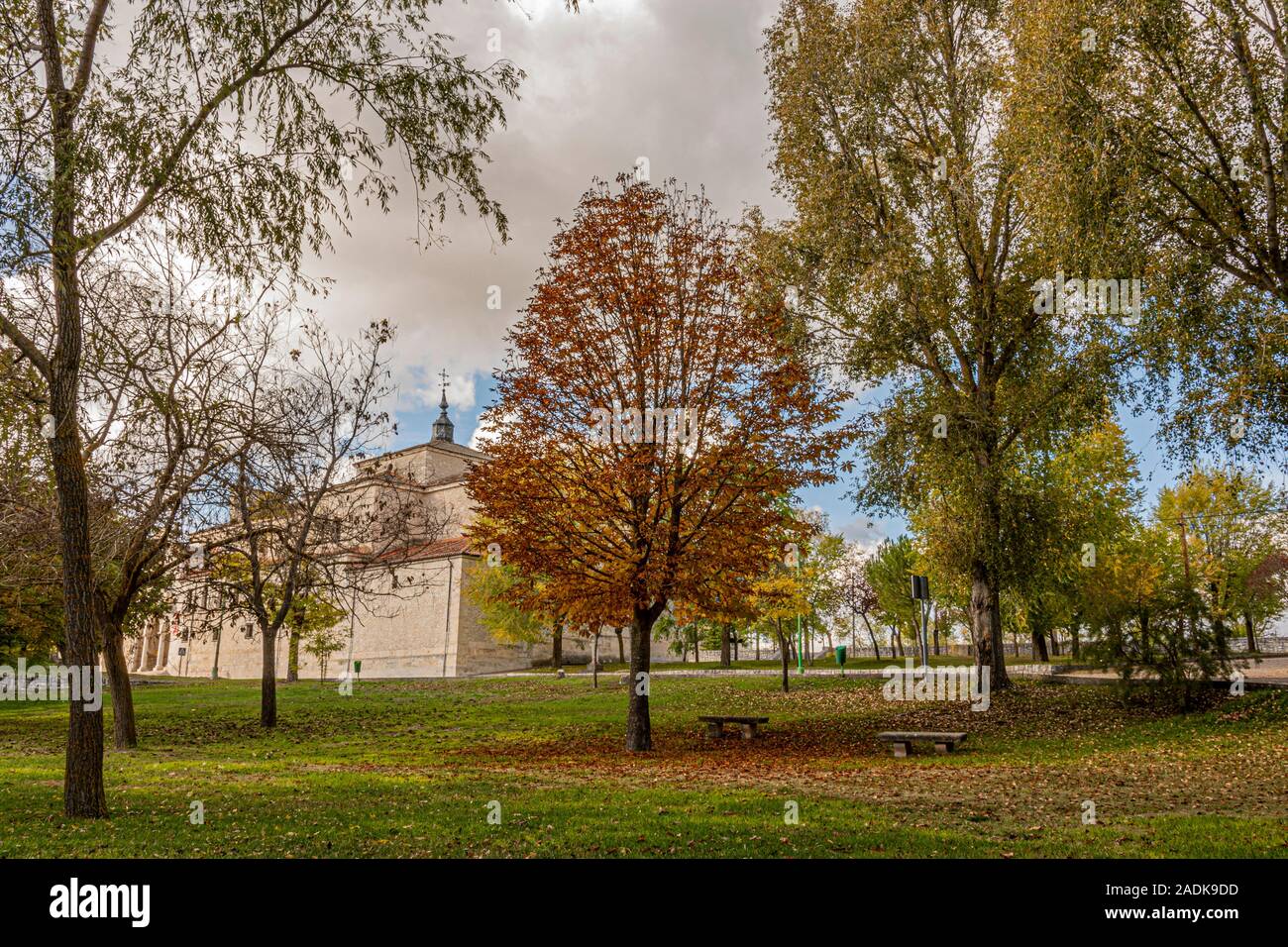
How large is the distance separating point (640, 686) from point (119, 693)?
11.0 meters

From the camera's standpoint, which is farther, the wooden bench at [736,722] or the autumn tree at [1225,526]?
the autumn tree at [1225,526]

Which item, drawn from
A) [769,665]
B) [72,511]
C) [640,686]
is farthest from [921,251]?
[769,665]

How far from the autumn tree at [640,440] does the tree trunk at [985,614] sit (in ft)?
26.7

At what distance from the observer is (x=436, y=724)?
74.3ft

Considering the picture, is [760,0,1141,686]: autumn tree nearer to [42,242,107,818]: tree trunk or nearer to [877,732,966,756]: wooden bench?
[877,732,966,756]: wooden bench

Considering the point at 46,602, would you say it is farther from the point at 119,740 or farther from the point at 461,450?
the point at 461,450

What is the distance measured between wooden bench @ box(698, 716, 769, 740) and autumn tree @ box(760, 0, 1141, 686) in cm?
725

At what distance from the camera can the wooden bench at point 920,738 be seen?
15.4 m

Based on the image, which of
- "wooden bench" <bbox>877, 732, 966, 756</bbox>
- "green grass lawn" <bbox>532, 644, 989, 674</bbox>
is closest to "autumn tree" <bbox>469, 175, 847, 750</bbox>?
"wooden bench" <bbox>877, 732, 966, 756</bbox>

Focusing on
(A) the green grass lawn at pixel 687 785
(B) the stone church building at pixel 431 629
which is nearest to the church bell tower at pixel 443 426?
(B) the stone church building at pixel 431 629

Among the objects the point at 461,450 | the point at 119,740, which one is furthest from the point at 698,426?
the point at 461,450

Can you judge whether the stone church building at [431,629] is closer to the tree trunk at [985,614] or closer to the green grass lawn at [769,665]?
the green grass lawn at [769,665]

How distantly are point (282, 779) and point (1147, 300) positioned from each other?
686 inches

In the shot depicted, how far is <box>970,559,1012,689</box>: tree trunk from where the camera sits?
72.7ft
